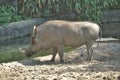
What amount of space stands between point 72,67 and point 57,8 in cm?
558

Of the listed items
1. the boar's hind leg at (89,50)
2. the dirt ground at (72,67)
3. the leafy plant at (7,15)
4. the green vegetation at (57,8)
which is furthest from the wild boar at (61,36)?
the green vegetation at (57,8)

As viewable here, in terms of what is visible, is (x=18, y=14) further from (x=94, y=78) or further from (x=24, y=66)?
(x=94, y=78)

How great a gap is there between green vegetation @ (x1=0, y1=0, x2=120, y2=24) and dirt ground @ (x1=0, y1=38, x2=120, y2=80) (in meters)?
3.39

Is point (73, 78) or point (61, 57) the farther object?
point (61, 57)

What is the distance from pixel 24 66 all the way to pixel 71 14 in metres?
5.62

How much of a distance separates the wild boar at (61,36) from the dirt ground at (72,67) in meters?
0.31

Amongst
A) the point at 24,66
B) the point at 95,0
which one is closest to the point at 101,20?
the point at 95,0

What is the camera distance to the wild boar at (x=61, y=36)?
10.1m

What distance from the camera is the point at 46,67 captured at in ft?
30.5

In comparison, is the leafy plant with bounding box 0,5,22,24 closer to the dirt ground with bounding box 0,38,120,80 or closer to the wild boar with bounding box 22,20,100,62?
the dirt ground with bounding box 0,38,120,80

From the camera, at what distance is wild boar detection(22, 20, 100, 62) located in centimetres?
1010

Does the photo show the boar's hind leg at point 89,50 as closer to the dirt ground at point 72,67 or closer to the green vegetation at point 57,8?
the dirt ground at point 72,67

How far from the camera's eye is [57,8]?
572 inches

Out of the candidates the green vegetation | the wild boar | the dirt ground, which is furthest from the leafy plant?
the wild boar
